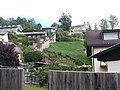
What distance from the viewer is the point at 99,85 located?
410 centimetres

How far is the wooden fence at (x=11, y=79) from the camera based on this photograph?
4500 mm

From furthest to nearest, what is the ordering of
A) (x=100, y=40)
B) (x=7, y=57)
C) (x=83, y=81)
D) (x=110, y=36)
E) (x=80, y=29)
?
(x=80, y=29), (x=7, y=57), (x=110, y=36), (x=100, y=40), (x=83, y=81)

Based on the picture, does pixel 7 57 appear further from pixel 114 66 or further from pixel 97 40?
pixel 114 66

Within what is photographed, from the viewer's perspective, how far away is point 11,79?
4586mm

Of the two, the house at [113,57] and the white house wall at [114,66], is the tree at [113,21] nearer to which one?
the house at [113,57]

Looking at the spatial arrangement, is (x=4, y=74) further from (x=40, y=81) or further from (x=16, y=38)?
(x=16, y=38)

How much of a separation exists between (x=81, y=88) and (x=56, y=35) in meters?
78.4

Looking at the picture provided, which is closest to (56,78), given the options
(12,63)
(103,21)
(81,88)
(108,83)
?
(81,88)

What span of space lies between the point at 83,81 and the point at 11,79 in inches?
45.5

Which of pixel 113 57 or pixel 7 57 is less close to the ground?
pixel 113 57

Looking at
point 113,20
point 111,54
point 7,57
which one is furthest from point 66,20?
point 111,54

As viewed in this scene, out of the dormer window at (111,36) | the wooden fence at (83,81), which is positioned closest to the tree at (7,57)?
the dormer window at (111,36)

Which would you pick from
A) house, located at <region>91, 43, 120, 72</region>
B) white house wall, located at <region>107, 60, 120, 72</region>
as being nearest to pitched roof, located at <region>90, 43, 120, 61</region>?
house, located at <region>91, 43, 120, 72</region>

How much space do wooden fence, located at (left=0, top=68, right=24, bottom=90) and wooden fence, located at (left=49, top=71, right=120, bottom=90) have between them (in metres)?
0.50
